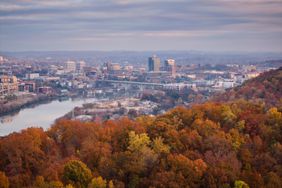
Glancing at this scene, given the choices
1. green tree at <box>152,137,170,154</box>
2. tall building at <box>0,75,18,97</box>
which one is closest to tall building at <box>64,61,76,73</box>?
tall building at <box>0,75,18,97</box>

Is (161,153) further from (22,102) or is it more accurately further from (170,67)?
(170,67)

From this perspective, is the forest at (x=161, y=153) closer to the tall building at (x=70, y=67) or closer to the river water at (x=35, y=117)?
the river water at (x=35, y=117)

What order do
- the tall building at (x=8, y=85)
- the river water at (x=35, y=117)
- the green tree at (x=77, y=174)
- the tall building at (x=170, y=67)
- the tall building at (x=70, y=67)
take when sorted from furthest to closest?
the tall building at (x=70, y=67) → the tall building at (x=170, y=67) → the tall building at (x=8, y=85) → the river water at (x=35, y=117) → the green tree at (x=77, y=174)

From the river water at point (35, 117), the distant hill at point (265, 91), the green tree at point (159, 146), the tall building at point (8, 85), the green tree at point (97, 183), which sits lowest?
the river water at point (35, 117)

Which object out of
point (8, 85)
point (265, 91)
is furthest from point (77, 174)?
point (8, 85)

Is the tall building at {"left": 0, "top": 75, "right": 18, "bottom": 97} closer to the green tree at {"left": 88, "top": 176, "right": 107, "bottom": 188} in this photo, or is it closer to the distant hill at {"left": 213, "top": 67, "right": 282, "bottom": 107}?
the distant hill at {"left": 213, "top": 67, "right": 282, "bottom": 107}

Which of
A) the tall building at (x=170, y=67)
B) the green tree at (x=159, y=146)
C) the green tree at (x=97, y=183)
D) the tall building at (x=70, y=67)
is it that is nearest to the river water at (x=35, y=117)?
the green tree at (x=159, y=146)

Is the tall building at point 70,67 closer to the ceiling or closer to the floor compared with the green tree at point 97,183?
closer to the floor
